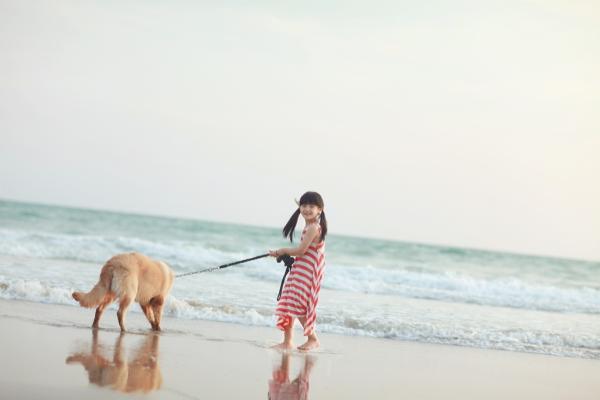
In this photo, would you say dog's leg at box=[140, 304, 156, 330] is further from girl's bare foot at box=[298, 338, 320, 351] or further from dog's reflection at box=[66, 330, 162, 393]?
girl's bare foot at box=[298, 338, 320, 351]

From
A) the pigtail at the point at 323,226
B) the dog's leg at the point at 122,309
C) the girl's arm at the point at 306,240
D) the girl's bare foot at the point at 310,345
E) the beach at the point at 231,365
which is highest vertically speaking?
the pigtail at the point at 323,226

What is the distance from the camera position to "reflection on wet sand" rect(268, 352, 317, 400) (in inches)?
202

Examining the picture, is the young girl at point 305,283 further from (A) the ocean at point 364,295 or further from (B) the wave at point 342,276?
(B) the wave at point 342,276

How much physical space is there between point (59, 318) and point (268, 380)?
2.93 metres

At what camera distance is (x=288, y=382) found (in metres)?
5.55

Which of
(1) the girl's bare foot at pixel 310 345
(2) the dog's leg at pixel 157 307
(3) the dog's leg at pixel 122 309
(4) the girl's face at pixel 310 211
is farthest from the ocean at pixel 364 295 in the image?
(4) the girl's face at pixel 310 211

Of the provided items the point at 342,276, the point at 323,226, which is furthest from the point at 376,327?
the point at 342,276

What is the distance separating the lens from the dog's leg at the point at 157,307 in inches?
281

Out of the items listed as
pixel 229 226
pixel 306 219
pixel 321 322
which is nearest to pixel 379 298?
pixel 321 322

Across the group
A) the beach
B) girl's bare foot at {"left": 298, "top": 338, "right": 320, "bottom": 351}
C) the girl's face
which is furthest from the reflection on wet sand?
the girl's face

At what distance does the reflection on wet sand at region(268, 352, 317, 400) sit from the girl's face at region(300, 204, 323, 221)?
1330mm

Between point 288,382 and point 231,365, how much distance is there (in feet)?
2.11

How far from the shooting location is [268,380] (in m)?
5.53

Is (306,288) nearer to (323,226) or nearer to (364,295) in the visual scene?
(323,226)
